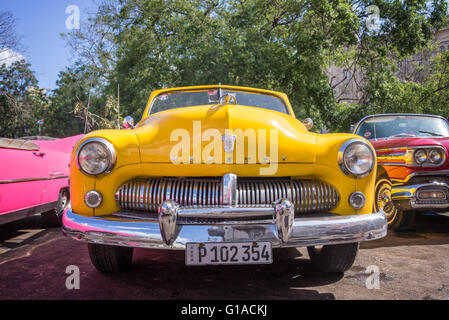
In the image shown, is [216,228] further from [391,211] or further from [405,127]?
[405,127]

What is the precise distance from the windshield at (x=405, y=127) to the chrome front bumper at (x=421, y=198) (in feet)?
3.63

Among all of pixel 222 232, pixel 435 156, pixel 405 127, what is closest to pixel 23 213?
pixel 222 232

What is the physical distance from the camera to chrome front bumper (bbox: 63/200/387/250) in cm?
195

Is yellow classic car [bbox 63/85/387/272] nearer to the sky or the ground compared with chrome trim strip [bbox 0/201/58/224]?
nearer to the sky

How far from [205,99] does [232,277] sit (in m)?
1.81

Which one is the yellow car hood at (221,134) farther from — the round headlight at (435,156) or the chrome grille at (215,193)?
the round headlight at (435,156)

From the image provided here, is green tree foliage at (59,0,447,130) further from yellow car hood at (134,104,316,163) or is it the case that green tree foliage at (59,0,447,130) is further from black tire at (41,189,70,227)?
yellow car hood at (134,104,316,163)

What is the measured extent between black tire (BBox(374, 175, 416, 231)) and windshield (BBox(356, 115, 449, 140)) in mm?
759

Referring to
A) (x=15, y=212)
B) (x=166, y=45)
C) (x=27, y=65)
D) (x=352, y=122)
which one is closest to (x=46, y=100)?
(x=27, y=65)

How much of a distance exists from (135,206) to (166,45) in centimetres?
997

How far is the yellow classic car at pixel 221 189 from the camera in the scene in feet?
6.46

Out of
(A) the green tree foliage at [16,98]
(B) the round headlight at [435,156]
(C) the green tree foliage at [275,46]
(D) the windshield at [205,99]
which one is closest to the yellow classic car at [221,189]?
(D) the windshield at [205,99]

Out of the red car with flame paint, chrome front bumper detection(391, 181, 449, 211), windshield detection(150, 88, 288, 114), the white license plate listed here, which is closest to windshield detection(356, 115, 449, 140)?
the red car with flame paint

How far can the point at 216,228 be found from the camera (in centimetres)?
197
